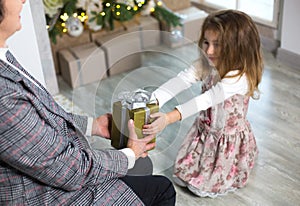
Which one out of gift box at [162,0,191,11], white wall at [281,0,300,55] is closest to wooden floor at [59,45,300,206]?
white wall at [281,0,300,55]

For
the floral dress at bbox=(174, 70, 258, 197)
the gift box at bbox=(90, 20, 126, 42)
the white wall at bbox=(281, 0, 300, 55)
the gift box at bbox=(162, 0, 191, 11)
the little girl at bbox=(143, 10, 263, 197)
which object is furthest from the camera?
the gift box at bbox=(162, 0, 191, 11)

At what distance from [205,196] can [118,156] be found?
760 millimetres

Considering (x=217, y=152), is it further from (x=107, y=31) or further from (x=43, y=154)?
(x=107, y=31)

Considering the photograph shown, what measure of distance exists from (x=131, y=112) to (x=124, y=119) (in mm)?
54

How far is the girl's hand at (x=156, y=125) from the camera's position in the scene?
4.41 ft

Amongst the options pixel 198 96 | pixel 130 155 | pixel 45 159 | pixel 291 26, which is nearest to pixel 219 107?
pixel 198 96

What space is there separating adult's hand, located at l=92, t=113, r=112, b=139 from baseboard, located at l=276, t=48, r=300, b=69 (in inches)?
68.8

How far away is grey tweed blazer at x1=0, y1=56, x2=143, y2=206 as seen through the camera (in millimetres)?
1031

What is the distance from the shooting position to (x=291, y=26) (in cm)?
284

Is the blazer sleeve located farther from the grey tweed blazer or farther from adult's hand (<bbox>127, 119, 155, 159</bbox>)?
adult's hand (<bbox>127, 119, 155, 159</bbox>)

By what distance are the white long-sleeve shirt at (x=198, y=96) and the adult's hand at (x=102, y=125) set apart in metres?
0.19

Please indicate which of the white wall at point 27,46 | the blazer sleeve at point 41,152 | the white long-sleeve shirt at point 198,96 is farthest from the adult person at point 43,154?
the white wall at point 27,46

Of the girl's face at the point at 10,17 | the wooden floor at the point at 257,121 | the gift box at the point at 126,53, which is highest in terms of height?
the girl's face at the point at 10,17

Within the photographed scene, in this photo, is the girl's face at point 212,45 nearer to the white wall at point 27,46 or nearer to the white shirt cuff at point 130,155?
the white shirt cuff at point 130,155
